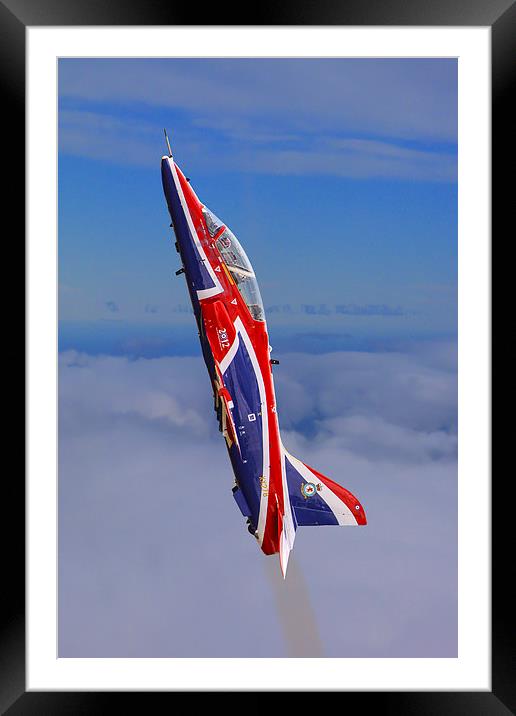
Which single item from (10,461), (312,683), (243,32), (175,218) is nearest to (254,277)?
(175,218)

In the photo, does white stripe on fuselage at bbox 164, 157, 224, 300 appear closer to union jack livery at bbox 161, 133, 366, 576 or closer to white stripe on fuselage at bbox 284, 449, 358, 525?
union jack livery at bbox 161, 133, 366, 576

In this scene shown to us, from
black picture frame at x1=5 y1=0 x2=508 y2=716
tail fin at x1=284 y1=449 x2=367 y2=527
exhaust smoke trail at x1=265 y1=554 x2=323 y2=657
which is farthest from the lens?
tail fin at x1=284 y1=449 x2=367 y2=527

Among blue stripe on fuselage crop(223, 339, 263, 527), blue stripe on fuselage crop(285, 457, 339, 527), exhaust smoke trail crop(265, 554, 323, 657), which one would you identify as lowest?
exhaust smoke trail crop(265, 554, 323, 657)

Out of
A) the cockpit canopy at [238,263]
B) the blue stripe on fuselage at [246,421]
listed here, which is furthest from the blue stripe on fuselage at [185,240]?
the blue stripe on fuselage at [246,421]

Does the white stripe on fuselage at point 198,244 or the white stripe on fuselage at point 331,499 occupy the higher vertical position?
the white stripe on fuselage at point 198,244

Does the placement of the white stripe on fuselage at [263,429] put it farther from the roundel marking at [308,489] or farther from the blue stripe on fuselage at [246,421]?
Answer: the roundel marking at [308,489]

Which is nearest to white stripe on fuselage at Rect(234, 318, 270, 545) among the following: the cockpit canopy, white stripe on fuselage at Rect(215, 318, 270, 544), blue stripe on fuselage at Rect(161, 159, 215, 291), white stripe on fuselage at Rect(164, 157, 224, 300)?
white stripe on fuselage at Rect(215, 318, 270, 544)

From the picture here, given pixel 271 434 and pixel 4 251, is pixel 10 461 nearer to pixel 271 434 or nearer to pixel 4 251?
pixel 4 251
